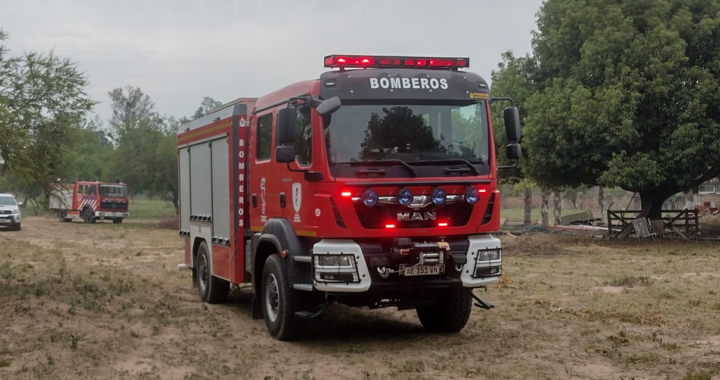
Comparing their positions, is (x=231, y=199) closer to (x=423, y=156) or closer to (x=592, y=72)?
(x=423, y=156)

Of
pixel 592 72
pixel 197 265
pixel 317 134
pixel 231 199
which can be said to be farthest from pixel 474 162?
pixel 592 72

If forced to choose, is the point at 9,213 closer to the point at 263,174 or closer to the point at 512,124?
the point at 263,174

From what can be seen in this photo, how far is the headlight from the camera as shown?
30.1 feet

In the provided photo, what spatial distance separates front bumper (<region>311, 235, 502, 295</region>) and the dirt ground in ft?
2.42

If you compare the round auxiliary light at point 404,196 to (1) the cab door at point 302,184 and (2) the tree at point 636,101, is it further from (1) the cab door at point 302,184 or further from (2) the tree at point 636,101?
(2) the tree at point 636,101

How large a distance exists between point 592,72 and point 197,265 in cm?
1702

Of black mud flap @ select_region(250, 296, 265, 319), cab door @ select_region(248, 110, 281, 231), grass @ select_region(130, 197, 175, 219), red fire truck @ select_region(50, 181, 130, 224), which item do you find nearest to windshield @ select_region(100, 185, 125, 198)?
red fire truck @ select_region(50, 181, 130, 224)

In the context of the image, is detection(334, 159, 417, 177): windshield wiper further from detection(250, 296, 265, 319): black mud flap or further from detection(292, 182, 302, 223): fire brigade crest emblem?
detection(250, 296, 265, 319): black mud flap

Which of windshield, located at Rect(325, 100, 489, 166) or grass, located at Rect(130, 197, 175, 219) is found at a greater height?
windshield, located at Rect(325, 100, 489, 166)

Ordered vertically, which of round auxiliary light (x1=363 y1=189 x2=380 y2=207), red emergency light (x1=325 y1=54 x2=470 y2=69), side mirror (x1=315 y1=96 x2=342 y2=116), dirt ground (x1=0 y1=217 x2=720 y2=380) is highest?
red emergency light (x1=325 y1=54 x2=470 y2=69)

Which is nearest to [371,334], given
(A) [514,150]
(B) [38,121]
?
(A) [514,150]

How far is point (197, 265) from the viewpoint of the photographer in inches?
545

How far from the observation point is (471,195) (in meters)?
9.05

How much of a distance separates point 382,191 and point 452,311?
6.96 ft
